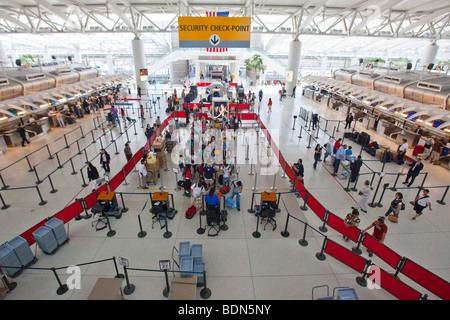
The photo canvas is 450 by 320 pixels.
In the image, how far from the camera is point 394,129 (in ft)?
57.2

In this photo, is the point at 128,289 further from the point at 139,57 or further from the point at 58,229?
the point at 139,57

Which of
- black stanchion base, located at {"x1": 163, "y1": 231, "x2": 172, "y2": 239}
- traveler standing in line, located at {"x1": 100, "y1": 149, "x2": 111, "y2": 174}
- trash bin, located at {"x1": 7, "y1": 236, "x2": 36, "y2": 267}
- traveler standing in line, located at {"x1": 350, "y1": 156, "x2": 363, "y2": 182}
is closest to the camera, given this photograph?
trash bin, located at {"x1": 7, "y1": 236, "x2": 36, "y2": 267}

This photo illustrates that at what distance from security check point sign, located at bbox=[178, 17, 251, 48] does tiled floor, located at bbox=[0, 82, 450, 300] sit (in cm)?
972

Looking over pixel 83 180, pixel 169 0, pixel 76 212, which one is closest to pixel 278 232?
pixel 76 212

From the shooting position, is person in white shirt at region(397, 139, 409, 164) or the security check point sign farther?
the security check point sign

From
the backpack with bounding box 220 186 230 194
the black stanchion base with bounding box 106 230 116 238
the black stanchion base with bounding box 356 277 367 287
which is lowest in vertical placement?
the black stanchion base with bounding box 106 230 116 238

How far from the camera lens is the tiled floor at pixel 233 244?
6059 mm

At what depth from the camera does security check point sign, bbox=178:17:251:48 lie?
599 inches

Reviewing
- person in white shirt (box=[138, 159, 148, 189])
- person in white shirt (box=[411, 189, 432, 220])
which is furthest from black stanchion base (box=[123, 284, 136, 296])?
person in white shirt (box=[411, 189, 432, 220])

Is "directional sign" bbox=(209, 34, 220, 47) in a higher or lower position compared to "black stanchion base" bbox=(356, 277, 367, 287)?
higher

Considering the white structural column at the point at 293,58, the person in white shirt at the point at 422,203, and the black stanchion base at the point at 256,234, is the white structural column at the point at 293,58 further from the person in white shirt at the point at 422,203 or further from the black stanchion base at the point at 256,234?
the black stanchion base at the point at 256,234

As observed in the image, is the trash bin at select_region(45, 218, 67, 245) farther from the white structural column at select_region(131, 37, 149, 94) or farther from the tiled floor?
the white structural column at select_region(131, 37, 149, 94)

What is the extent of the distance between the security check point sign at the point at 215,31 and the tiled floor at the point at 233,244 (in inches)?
383
